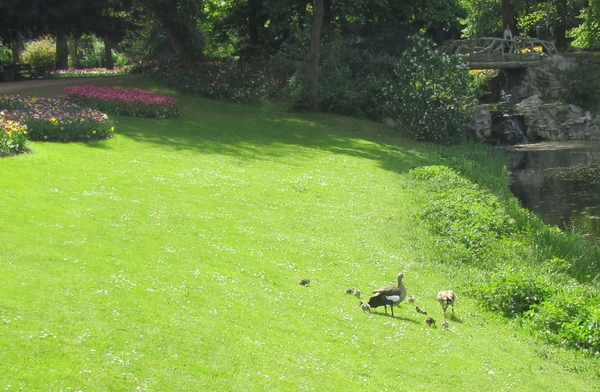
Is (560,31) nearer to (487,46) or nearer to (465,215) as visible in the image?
(487,46)

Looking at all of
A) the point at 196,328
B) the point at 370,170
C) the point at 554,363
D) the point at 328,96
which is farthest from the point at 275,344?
the point at 328,96

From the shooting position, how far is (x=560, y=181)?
29.7 metres

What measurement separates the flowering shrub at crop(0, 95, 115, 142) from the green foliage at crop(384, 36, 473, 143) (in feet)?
51.8

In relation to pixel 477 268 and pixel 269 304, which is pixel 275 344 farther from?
pixel 477 268

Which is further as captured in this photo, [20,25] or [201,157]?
[20,25]

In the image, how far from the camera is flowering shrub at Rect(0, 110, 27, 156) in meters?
18.9

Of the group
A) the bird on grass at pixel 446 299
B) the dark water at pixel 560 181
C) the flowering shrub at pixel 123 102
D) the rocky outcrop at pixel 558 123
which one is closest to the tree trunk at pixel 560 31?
the rocky outcrop at pixel 558 123

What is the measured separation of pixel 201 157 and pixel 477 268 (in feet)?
38.0

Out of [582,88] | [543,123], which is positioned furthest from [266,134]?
[582,88]

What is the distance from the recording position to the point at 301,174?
2364cm

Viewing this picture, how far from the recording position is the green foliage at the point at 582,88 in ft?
150

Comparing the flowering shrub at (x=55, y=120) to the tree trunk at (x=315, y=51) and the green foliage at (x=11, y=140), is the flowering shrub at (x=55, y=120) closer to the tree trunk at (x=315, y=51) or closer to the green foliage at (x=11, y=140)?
the green foliage at (x=11, y=140)

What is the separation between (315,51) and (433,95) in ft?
21.3

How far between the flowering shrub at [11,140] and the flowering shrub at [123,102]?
35.7 ft
